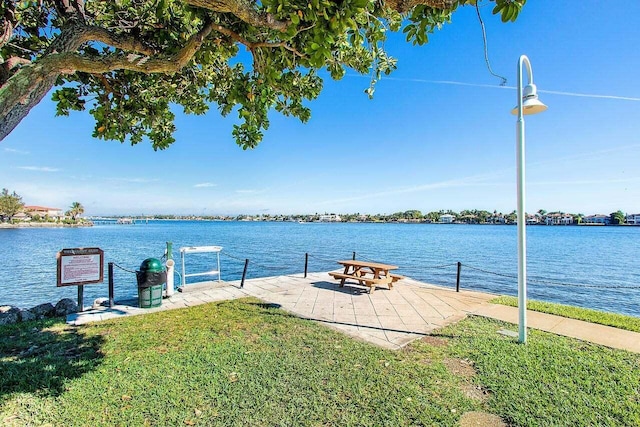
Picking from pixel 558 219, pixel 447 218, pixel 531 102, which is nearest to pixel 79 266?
pixel 531 102

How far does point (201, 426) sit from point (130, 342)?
117 inches

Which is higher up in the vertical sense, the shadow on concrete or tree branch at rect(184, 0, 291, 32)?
tree branch at rect(184, 0, 291, 32)

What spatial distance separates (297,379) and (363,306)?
3.80 metres

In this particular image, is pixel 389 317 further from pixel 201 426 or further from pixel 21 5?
pixel 21 5

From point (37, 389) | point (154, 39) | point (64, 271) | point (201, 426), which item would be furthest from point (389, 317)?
point (64, 271)

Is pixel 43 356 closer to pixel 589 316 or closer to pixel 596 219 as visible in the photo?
pixel 589 316

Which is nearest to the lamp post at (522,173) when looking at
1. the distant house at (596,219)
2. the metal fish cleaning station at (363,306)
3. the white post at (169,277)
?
the metal fish cleaning station at (363,306)

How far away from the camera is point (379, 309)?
7359 millimetres

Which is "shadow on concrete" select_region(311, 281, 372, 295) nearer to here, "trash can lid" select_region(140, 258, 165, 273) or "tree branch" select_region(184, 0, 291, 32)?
"trash can lid" select_region(140, 258, 165, 273)

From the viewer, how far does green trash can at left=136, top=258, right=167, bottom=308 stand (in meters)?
7.42

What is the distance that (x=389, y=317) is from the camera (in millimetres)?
6750

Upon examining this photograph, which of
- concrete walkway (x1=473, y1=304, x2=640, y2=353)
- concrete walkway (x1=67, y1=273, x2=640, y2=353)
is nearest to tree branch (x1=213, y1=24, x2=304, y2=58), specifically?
concrete walkway (x1=67, y1=273, x2=640, y2=353)

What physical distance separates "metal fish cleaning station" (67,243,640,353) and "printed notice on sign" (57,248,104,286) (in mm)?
365

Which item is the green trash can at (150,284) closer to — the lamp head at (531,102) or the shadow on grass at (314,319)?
the shadow on grass at (314,319)
